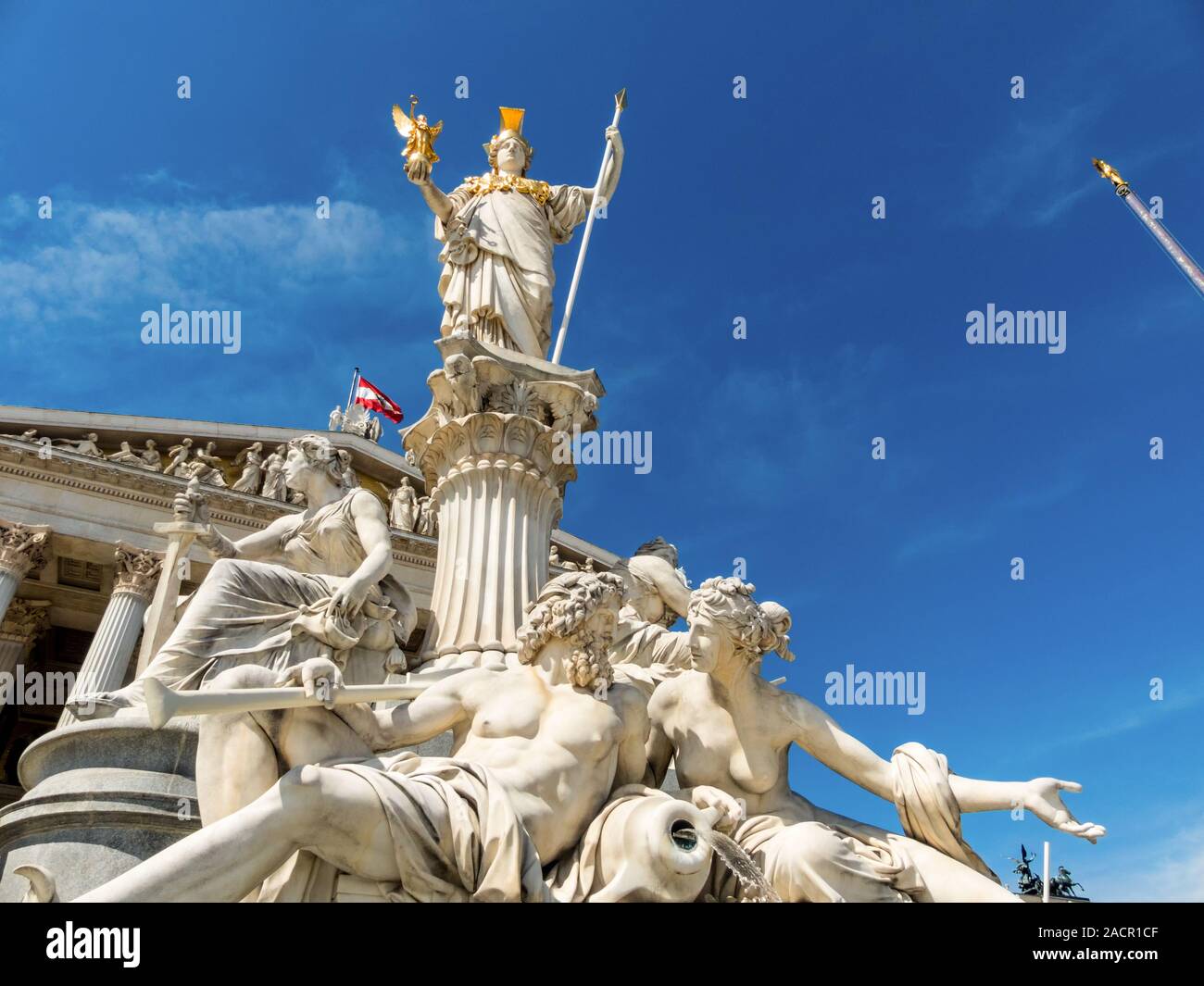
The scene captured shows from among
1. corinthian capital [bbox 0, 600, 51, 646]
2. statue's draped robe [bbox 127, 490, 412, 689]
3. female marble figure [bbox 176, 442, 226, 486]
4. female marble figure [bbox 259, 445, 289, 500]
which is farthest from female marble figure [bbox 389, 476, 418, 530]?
statue's draped robe [bbox 127, 490, 412, 689]

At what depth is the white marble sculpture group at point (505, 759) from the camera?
12.2ft

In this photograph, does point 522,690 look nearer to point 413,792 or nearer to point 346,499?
point 413,792

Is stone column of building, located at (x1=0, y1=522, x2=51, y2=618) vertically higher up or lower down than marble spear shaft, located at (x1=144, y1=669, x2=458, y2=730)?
higher up

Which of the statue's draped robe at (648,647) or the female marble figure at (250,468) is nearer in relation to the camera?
the statue's draped robe at (648,647)

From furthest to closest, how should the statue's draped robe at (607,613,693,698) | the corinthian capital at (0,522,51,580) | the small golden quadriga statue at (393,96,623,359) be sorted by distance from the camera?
the corinthian capital at (0,522,51,580) → the small golden quadriga statue at (393,96,623,359) → the statue's draped robe at (607,613,693,698)

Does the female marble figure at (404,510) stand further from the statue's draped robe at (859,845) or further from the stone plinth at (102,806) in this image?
the statue's draped robe at (859,845)

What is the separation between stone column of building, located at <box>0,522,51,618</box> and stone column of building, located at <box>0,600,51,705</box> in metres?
1.76

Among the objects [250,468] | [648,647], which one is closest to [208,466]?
[250,468]

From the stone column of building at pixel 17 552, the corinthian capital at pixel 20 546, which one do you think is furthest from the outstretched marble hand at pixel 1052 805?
the corinthian capital at pixel 20 546

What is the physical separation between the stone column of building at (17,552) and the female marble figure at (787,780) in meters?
27.7

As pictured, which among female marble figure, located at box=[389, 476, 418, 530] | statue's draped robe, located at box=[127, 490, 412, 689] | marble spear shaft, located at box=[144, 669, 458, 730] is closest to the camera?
marble spear shaft, located at box=[144, 669, 458, 730]

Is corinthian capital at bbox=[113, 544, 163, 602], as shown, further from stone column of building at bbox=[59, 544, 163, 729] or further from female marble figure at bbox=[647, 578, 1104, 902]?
female marble figure at bbox=[647, 578, 1104, 902]

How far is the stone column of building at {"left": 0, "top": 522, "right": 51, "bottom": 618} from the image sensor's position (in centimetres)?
2783
